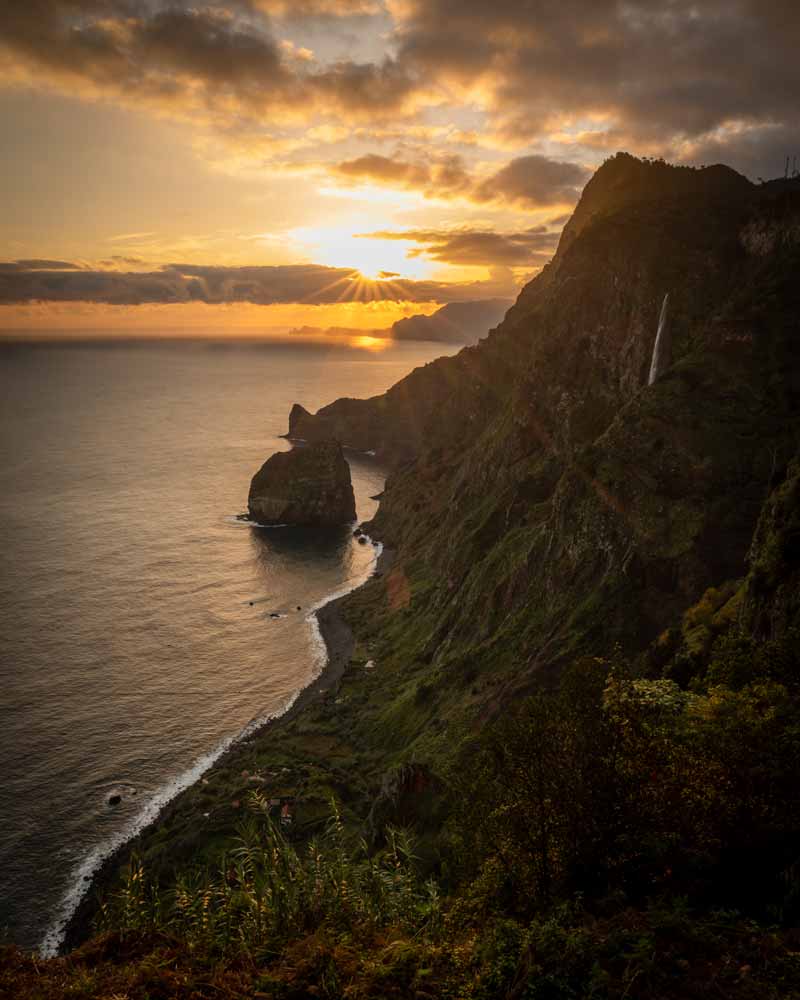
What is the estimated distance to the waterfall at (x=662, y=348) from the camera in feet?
304

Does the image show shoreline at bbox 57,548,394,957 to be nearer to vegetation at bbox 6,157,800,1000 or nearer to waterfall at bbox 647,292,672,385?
vegetation at bbox 6,157,800,1000

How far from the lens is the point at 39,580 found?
138250 mm

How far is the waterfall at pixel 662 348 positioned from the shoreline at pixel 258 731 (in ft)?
222

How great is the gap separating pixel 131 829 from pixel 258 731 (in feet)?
71.6

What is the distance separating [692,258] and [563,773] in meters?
102

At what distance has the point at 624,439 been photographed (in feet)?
245

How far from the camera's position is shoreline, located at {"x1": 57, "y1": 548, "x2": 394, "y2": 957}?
208 ft

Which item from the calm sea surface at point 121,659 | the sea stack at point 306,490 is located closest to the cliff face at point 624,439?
the calm sea surface at point 121,659

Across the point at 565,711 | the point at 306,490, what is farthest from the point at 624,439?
the point at 306,490

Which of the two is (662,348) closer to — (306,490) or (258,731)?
(258,731)

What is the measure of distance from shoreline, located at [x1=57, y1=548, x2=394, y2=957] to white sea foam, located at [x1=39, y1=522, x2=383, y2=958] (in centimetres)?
14

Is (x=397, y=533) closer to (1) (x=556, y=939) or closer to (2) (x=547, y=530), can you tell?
(2) (x=547, y=530)

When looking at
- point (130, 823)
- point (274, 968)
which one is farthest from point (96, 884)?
point (274, 968)

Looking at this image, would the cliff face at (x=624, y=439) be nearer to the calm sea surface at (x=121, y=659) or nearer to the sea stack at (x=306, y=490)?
the calm sea surface at (x=121, y=659)
